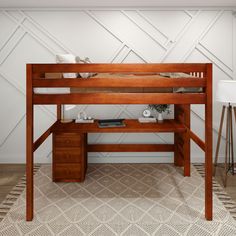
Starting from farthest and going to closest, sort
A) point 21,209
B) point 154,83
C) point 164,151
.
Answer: point 164,151, point 21,209, point 154,83

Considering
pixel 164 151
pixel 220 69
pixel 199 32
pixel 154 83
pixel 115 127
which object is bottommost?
pixel 164 151

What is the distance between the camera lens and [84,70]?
8.43 ft

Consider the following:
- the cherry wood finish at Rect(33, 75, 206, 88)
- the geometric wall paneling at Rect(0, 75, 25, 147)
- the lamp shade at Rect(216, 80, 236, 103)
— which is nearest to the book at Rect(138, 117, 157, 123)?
the lamp shade at Rect(216, 80, 236, 103)

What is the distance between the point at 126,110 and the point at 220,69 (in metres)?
1.45

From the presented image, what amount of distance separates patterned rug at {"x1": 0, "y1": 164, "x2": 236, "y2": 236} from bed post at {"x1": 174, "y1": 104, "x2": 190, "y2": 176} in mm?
213

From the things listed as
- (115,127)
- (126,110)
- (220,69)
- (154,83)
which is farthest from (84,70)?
(220,69)

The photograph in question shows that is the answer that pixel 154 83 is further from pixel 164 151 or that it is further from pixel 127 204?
pixel 164 151

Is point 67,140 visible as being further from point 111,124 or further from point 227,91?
point 227,91

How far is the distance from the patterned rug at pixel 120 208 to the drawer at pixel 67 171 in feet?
0.33

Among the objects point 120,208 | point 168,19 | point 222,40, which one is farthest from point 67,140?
point 222,40

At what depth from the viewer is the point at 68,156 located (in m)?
3.52

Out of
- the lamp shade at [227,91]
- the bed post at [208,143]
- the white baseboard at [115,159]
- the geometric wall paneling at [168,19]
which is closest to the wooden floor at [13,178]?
the white baseboard at [115,159]

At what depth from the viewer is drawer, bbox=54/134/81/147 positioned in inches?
137

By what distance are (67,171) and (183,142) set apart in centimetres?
148
